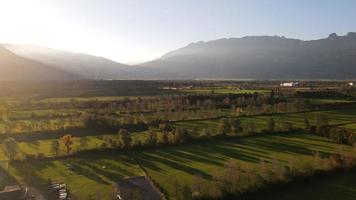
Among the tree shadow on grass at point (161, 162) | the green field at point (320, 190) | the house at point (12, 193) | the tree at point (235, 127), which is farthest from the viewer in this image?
the tree at point (235, 127)

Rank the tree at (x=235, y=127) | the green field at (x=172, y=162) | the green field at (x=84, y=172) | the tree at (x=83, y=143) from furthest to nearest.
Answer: the tree at (x=235, y=127), the tree at (x=83, y=143), the green field at (x=172, y=162), the green field at (x=84, y=172)

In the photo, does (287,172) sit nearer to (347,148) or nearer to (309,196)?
(309,196)

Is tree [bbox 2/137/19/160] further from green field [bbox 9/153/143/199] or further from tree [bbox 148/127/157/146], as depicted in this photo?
tree [bbox 148/127/157/146]

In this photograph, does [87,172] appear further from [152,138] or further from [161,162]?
[152,138]

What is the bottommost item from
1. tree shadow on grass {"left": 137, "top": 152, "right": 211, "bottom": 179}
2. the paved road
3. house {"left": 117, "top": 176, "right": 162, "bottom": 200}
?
the paved road

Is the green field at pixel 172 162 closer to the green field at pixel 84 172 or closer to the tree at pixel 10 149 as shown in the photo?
the green field at pixel 84 172

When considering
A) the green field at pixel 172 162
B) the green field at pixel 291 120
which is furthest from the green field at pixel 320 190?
the green field at pixel 291 120

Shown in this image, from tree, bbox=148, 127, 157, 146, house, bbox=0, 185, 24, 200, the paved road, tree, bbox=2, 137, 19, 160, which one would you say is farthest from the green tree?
house, bbox=0, 185, 24, 200

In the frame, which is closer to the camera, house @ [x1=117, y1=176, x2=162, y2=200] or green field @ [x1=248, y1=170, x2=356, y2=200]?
house @ [x1=117, y1=176, x2=162, y2=200]

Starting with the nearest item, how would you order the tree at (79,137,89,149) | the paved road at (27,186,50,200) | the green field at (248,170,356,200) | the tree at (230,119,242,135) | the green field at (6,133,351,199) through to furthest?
the paved road at (27,186,50,200) < the green field at (248,170,356,200) < the green field at (6,133,351,199) < the tree at (79,137,89,149) < the tree at (230,119,242,135)

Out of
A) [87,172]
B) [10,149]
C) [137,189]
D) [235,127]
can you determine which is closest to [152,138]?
[87,172]
